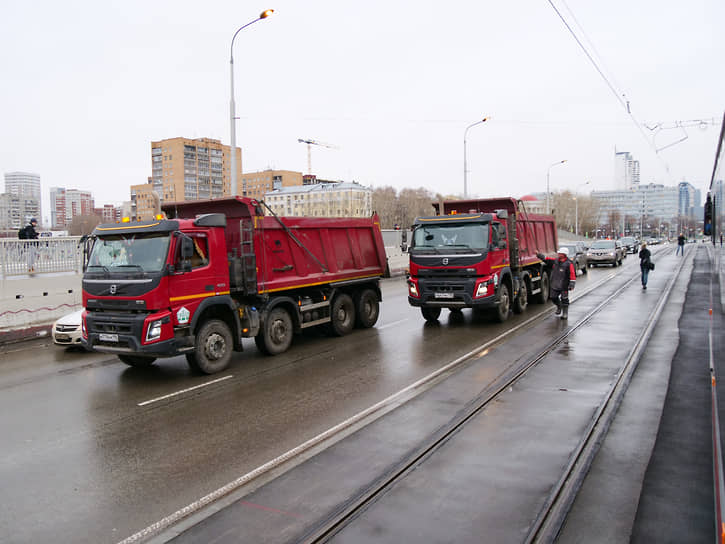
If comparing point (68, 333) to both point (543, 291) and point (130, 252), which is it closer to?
point (130, 252)

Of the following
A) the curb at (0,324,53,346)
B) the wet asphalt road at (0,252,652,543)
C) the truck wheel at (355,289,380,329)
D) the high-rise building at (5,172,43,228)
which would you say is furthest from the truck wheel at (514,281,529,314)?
the high-rise building at (5,172,43,228)

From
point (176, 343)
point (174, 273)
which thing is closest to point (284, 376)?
point (176, 343)

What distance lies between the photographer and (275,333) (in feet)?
33.2

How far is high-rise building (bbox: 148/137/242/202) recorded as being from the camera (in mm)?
75500

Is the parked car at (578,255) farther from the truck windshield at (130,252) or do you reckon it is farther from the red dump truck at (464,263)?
the truck windshield at (130,252)

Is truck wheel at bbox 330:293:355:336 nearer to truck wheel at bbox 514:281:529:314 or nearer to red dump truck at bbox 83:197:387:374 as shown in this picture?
red dump truck at bbox 83:197:387:374

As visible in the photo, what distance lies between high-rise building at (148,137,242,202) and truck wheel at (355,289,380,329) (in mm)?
60114

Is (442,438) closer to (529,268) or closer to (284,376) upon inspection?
(284,376)

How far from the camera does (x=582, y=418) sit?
245 inches

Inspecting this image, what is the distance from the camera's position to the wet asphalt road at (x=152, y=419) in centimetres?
446

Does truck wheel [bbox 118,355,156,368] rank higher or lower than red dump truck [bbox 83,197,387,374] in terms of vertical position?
lower

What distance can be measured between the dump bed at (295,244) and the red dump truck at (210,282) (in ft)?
0.07

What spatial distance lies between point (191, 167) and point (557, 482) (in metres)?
92.7

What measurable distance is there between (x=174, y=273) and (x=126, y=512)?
4.16m
